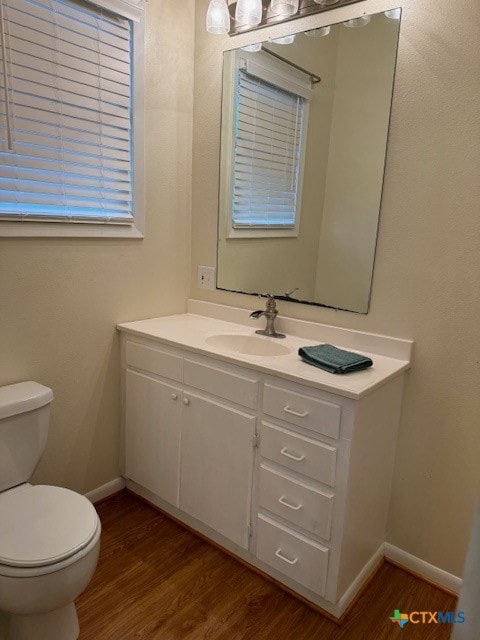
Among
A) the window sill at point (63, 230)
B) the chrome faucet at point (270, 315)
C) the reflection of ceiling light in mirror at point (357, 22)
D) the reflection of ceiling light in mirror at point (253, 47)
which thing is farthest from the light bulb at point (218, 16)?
the chrome faucet at point (270, 315)

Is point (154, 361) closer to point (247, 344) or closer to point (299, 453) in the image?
point (247, 344)

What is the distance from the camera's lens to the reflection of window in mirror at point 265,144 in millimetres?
2039

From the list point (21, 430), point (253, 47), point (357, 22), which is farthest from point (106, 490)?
point (357, 22)

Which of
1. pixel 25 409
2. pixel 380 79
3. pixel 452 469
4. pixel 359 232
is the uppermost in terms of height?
pixel 380 79

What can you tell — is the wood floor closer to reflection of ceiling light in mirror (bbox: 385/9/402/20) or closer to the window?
the window

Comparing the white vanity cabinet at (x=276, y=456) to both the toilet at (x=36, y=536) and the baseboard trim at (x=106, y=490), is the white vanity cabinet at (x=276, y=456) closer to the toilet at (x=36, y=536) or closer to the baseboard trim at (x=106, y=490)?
the baseboard trim at (x=106, y=490)

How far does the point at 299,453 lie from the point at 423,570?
83cm

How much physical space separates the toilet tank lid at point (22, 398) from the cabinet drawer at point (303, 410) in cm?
85

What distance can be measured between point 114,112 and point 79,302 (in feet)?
2.82

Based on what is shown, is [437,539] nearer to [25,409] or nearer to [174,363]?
[174,363]

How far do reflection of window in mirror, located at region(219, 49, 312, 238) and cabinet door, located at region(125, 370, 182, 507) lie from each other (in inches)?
35.0

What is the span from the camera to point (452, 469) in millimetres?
1736

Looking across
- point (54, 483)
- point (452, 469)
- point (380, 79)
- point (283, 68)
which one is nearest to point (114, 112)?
point (283, 68)

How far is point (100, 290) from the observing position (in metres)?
2.07
